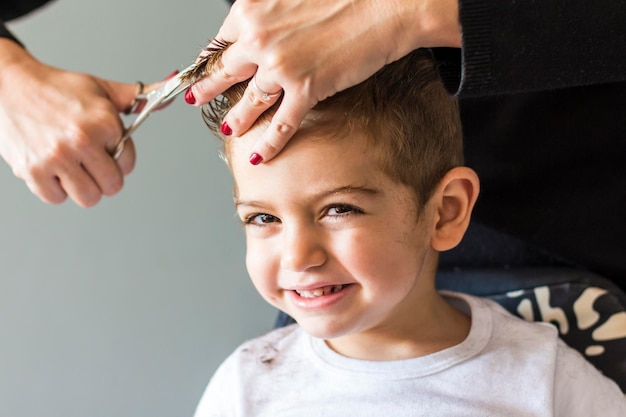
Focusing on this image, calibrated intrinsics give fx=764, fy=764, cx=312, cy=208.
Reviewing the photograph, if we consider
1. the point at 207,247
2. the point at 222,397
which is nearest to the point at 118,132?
the point at 222,397

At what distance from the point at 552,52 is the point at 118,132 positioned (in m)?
0.55

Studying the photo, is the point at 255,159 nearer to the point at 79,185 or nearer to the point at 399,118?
the point at 399,118

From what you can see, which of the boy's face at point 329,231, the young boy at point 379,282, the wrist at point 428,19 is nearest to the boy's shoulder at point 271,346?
the young boy at point 379,282

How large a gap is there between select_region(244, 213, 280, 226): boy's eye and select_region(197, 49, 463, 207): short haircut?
0.31 feet

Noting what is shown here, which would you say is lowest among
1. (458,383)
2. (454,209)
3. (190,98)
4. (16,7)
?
(458,383)

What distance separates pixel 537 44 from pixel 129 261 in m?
1.06

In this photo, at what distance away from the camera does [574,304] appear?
1.08 metres

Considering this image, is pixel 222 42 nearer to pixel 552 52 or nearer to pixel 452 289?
pixel 552 52

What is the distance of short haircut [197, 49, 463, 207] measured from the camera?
0.84 metres

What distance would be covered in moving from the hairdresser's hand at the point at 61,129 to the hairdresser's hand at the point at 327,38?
312 mm

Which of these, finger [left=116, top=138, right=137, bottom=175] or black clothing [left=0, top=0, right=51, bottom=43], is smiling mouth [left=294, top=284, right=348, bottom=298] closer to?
finger [left=116, top=138, right=137, bottom=175]

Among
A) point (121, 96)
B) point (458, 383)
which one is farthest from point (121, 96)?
point (458, 383)

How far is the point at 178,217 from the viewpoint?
162cm

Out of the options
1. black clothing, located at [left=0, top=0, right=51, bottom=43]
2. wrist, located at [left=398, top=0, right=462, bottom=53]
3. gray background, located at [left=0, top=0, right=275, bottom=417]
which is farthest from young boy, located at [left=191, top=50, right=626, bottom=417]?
gray background, located at [left=0, top=0, right=275, bottom=417]
